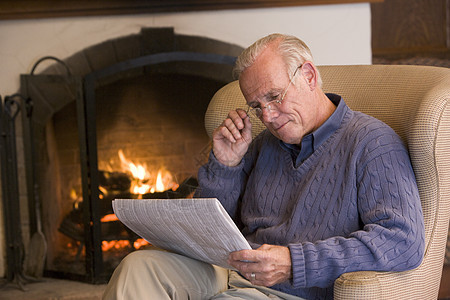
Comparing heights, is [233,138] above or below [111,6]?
below

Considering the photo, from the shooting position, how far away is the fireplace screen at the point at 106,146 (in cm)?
261

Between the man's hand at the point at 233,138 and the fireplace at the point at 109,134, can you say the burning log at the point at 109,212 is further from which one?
the man's hand at the point at 233,138

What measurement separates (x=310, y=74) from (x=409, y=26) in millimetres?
1443

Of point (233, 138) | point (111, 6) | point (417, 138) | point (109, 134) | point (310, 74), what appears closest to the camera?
point (417, 138)

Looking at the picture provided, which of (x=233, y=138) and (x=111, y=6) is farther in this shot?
(x=111, y=6)

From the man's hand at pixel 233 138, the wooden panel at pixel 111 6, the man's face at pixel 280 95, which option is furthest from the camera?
the wooden panel at pixel 111 6

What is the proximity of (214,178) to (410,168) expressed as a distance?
53 cm

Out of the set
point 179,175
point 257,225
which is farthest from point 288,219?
point 179,175

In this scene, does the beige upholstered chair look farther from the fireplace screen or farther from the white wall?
the fireplace screen

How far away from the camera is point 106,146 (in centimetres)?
269

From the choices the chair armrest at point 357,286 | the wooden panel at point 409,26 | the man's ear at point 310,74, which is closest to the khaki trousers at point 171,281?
the chair armrest at point 357,286

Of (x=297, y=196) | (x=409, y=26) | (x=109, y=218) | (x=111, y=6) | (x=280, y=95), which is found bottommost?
(x=109, y=218)

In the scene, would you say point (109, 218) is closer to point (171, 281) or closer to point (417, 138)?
point (171, 281)

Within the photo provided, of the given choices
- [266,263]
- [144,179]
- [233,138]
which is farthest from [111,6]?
[266,263]
